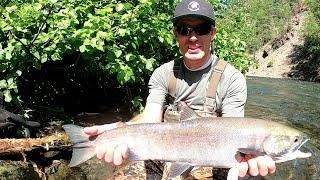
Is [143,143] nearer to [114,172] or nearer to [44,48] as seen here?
[114,172]

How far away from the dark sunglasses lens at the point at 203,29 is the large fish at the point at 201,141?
3.67 feet

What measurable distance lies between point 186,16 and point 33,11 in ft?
8.08

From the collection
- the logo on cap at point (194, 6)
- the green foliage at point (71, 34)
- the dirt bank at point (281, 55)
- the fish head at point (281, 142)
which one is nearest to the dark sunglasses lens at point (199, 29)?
the logo on cap at point (194, 6)

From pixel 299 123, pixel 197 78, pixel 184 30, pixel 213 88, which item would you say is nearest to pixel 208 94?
pixel 213 88

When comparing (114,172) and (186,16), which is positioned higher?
(186,16)

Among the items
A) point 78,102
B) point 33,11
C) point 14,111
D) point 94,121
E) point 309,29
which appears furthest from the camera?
point 309,29

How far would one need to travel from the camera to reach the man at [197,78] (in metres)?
4.11

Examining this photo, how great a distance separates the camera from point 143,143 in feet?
10.8

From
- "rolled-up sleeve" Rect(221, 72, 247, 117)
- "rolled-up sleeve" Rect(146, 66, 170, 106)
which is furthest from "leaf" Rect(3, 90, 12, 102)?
"rolled-up sleeve" Rect(221, 72, 247, 117)

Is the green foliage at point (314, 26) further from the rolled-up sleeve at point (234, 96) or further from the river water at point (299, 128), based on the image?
the rolled-up sleeve at point (234, 96)

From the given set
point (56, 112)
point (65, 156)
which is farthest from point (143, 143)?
point (56, 112)

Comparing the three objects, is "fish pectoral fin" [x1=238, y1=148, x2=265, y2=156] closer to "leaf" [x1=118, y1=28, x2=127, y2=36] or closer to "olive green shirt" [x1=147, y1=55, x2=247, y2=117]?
"olive green shirt" [x1=147, y1=55, x2=247, y2=117]

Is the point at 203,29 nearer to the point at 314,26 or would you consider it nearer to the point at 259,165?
the point at 259,165

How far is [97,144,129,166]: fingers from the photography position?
331 cm
